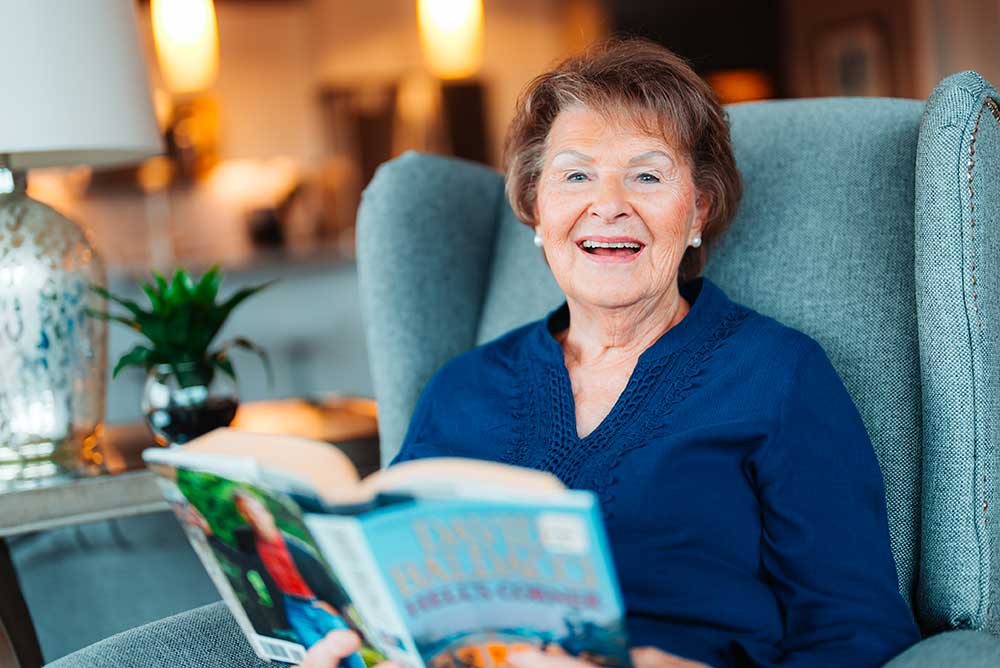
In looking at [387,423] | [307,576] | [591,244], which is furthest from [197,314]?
[307,576]

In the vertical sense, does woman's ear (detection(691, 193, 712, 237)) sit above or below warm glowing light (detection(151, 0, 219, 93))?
below

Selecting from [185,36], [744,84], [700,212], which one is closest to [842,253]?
[700,212]

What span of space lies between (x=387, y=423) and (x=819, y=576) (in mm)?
730

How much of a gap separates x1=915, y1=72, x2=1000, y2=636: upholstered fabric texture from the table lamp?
1.15 m

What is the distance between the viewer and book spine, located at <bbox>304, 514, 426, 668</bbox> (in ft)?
2.79

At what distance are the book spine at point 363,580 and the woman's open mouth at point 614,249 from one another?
0.56 meters

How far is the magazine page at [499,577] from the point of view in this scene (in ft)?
2.57

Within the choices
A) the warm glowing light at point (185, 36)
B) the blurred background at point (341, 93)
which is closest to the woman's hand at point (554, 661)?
the warm glowing light at point (185, 36)

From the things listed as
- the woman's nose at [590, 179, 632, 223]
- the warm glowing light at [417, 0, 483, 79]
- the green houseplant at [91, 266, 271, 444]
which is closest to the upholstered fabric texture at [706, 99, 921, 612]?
the woman's nose at [590, 179, 632, 223]

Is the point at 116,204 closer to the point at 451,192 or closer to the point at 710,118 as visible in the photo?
the point at 451,192

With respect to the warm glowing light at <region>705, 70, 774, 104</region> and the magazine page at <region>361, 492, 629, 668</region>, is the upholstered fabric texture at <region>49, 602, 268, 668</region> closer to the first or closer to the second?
the magazine page at <region>361, 492, 629, 668</region>

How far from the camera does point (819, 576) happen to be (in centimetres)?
106

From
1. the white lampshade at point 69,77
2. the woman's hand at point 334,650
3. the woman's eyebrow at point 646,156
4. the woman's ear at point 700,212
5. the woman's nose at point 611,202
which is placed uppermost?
the white lampshade at point 69,77

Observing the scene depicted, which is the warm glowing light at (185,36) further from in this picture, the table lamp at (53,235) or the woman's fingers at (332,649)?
the woman's fingers at (332,649)
